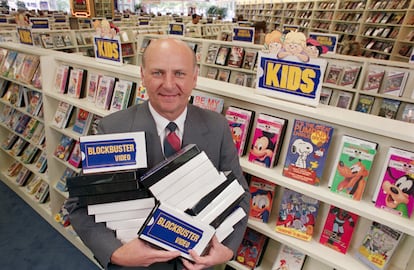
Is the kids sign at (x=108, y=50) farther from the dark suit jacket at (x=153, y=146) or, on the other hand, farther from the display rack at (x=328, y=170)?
the dark suit jacket at (x=153, y=146)

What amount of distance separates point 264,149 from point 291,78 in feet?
1.29

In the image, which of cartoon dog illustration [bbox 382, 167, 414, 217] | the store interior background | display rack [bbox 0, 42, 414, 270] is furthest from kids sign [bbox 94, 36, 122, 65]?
the store interior background

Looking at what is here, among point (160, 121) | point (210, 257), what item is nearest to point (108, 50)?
point (160, 121)

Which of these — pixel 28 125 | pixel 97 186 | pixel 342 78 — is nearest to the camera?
pixel 97 186

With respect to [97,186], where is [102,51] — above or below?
above

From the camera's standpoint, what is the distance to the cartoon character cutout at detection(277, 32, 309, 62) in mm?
1420

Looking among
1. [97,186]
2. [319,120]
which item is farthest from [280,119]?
Answer: [97,186]

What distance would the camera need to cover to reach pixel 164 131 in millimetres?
1341

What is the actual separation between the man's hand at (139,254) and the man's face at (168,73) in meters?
0.55

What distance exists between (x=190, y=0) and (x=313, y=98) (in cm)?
2336

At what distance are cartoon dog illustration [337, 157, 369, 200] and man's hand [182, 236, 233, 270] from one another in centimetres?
64

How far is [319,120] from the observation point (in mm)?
1449

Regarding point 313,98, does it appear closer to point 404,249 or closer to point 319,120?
point 319,120

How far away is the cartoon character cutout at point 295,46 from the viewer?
142 centimetres
